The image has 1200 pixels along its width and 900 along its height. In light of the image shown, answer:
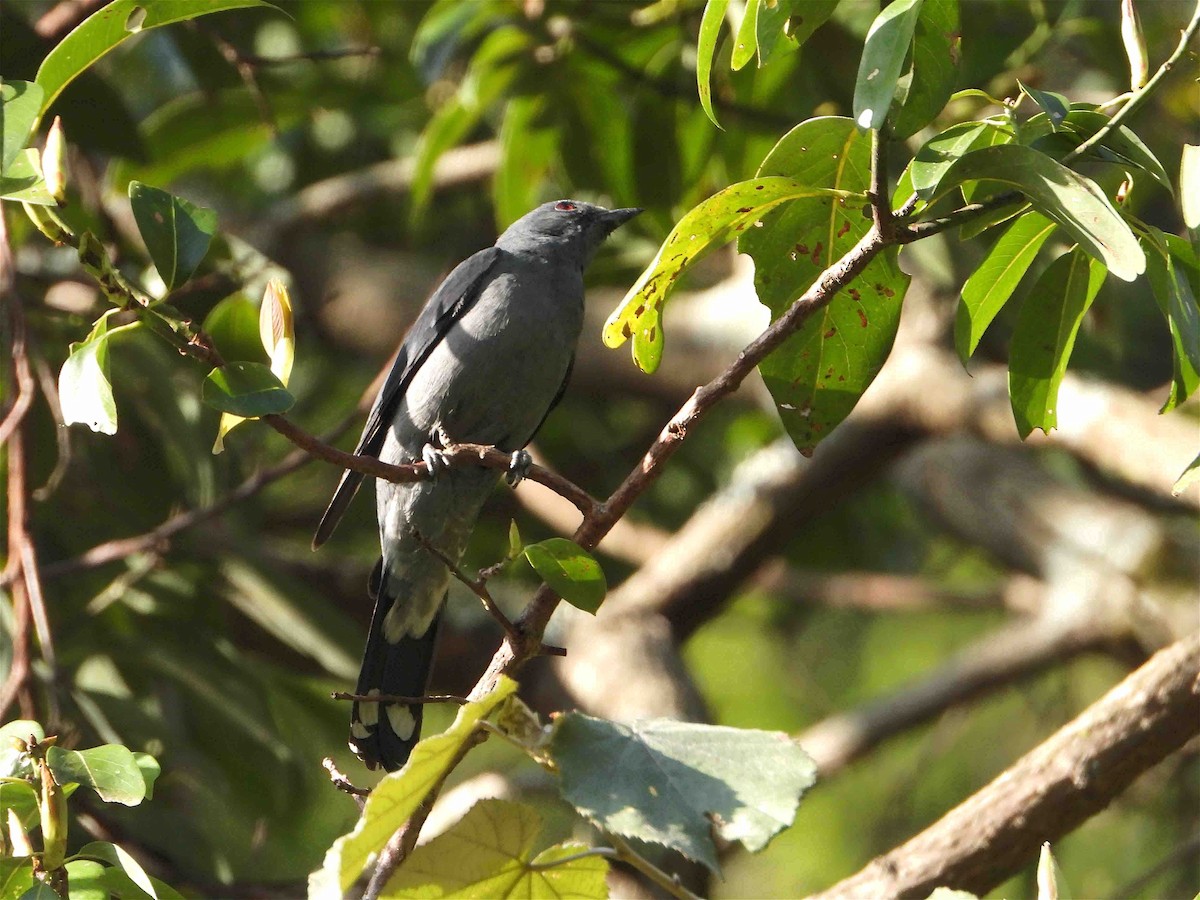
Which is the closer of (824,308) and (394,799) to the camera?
(394,799)

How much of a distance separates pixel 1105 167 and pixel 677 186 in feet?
5.63

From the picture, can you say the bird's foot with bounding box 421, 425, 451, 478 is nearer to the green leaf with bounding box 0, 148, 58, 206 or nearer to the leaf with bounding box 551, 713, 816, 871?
the green leaf with bounding box 0, 148, 58, 206

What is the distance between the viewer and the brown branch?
2.82m

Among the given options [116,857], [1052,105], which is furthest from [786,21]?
[116,857]

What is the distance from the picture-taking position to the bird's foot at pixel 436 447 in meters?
3.63

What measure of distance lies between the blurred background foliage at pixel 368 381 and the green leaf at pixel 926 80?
146cm

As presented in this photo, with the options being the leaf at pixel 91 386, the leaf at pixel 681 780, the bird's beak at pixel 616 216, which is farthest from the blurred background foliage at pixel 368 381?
the leaf at pixel 681 780

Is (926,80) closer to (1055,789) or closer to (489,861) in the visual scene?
(489,861)

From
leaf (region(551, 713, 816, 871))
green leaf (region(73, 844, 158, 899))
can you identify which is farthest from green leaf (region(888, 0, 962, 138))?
green leaf (region(73, 844, 158, 899))

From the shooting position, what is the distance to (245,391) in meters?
1.92

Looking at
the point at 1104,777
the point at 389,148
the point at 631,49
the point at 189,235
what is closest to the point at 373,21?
the point at 389,148

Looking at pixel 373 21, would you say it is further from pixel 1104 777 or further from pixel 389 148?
pixel 1104 777

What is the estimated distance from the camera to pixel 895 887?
279 centimetres

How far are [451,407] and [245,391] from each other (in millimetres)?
1925
